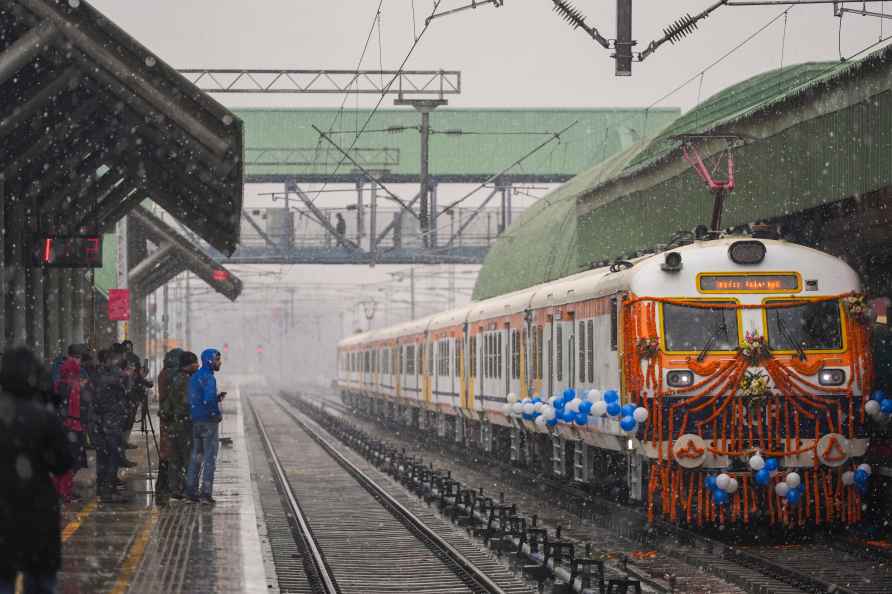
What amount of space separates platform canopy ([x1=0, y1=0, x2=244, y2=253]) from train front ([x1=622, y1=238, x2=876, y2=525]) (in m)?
4.81

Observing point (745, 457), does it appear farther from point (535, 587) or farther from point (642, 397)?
point (535, 587)

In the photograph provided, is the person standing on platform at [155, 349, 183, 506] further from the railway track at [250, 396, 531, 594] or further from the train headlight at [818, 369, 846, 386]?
the train headlight at [818, 369, 846, 386]

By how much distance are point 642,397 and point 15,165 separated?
8.10 m

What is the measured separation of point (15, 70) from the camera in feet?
47.2

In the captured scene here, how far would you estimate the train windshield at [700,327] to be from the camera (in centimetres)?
1477

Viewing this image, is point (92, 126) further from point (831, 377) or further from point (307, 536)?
point (831, 377)

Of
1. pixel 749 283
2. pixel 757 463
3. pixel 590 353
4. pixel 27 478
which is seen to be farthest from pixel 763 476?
pixel 27 478

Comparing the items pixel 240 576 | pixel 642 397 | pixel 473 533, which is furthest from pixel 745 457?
pixel 240 576

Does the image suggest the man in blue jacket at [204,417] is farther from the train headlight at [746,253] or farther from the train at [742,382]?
the train headlight at [746,253]

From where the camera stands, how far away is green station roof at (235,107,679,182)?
49219 millimetres

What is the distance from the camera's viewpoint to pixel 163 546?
42.5 feet

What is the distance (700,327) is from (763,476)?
1.58 meters

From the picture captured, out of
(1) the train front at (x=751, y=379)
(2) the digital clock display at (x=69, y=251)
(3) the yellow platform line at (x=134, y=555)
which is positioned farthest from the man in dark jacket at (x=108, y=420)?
(1) the train front at (x=751, y=379)

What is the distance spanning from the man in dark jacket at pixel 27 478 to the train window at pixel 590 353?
10.7 meters
